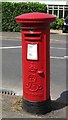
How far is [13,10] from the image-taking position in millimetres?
24406

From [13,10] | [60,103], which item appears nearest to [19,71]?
[60,103]

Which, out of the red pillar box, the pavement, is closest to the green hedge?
the pavement

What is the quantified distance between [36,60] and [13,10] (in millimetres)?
18607

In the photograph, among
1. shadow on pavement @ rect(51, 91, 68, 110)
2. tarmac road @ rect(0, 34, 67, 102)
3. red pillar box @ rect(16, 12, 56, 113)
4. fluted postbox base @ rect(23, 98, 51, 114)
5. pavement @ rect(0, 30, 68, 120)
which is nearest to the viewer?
red pillar box @ rect(16, 12, 56, 113)

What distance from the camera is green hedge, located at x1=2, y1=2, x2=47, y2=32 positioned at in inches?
954

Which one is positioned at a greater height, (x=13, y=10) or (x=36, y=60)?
(x=13, y=10)

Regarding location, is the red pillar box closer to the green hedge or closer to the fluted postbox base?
the fluted postbox base

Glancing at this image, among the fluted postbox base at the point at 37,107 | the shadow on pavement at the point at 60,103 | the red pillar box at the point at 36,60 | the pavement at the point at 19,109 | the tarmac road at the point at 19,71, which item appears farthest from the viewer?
the tarmac road at the point at 19,71

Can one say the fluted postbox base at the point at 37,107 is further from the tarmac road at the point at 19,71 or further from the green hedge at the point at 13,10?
the green hedge at the point at 13,10

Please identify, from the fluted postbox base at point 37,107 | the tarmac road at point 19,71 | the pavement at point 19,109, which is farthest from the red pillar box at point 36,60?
the tarmac road at point 19,71

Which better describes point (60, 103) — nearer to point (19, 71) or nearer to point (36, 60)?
point (36, 60)

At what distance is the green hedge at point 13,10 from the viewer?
954 inches

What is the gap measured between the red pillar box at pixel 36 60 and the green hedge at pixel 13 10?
710 inches

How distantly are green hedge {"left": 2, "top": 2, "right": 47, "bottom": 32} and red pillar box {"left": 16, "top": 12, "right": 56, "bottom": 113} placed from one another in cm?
1803
